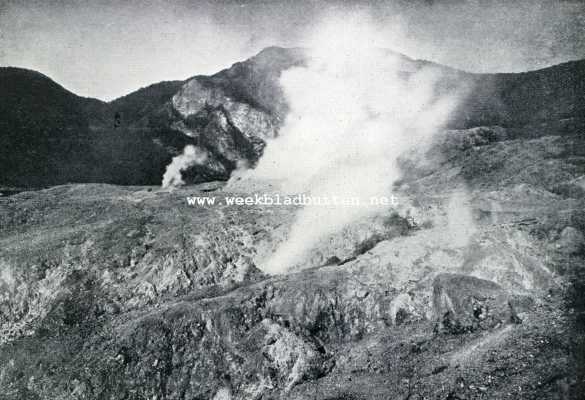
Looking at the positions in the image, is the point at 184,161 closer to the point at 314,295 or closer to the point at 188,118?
the point at 188,118

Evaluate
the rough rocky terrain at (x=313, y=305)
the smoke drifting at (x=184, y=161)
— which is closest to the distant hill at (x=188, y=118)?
the smoke drifting at (x=184, y=161)

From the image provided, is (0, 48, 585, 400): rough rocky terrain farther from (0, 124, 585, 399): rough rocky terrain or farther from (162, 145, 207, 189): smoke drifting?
(162, 145, 207, 189): smoke drifting

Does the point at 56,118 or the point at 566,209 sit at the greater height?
the point at 56,118

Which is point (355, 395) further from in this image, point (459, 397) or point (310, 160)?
point (310, 160)

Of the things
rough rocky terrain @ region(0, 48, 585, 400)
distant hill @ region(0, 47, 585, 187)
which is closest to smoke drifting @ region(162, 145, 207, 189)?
distant hill @ region(0, 47, 585, 187)

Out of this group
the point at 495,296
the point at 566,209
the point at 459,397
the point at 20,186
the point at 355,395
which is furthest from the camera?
the point at 20,186

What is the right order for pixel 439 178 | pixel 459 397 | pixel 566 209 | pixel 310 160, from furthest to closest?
pixel 310 160 < pixel 439 178 < pixel 566 209 < pixel 459 397

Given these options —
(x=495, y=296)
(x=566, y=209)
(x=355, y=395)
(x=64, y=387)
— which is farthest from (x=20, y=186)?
(x=566, y=209)
